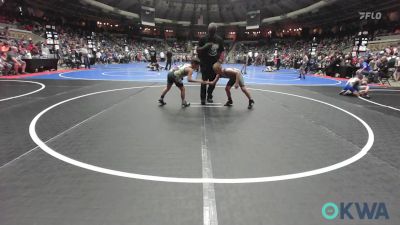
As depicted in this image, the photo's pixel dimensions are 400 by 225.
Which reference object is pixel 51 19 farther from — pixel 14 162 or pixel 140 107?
pixel 14 162

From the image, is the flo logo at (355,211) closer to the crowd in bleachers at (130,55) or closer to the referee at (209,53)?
the referee at (209,53)

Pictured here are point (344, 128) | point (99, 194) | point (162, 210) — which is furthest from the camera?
point (344, 128)

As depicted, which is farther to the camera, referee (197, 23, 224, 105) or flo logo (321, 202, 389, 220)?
referee (197, 23, 224, 105)

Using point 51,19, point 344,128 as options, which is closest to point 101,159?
point 344,128

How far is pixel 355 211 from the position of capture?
2.54 meters

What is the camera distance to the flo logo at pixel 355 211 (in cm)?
246

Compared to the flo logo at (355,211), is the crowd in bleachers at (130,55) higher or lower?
higher

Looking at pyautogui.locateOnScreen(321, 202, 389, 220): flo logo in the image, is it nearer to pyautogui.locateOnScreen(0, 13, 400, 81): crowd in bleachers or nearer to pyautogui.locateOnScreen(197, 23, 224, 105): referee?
pyautogui.locateOnScreen(197, 23, 224, 105): referee

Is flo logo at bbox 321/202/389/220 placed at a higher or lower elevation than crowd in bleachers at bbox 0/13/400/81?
lower

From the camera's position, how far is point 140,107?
6.95 metres

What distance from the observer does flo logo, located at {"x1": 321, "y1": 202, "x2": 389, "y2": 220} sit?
8.05ft

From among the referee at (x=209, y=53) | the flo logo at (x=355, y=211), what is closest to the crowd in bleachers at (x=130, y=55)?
the referee at (x=209, y=53)

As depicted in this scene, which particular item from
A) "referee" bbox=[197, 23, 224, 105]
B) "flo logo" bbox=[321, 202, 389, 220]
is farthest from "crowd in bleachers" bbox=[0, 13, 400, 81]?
"flo logo" bbox=[321, 202, 389, 220]

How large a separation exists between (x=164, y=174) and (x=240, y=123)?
2.70m
